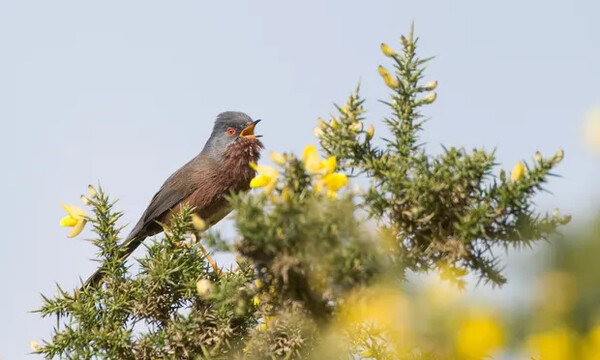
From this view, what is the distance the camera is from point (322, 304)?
2209 millimetres

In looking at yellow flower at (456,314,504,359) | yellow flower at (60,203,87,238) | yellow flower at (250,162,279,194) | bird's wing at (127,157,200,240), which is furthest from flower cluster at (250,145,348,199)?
bird's wing at (127,157,200,240)

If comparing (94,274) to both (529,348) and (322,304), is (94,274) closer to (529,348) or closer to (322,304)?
(322,304)

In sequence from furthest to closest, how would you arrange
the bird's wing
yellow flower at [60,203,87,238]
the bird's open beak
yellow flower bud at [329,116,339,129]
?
the bird's open beak, the bird's wing, yellow flower at [60,203,87,238], yellow flower bud at [329,116,339,129]

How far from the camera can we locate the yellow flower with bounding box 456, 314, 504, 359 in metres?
1.24

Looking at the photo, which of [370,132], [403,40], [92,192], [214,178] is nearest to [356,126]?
[370,132]

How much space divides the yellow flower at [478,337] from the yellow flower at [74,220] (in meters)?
2.67

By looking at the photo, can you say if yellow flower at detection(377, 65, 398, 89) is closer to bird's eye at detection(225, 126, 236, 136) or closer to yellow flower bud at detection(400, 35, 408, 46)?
yellow flower bud at detection(400, 35, 408, 46)

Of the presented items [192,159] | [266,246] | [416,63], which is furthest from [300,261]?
[192,159]

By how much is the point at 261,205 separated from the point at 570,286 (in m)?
1.05

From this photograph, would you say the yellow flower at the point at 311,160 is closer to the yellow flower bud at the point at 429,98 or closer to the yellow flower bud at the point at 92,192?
the yellow flower bud at the point at 429,98

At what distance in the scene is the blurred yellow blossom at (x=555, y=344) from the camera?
3.85 ft

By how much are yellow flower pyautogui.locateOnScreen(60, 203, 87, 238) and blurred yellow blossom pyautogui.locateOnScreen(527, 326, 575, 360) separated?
109 inches

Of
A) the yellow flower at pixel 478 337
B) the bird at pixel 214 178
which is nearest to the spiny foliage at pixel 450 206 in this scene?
the yellow flower at pixel 478 337

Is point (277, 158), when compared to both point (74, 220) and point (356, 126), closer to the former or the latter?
point (356, 126)
